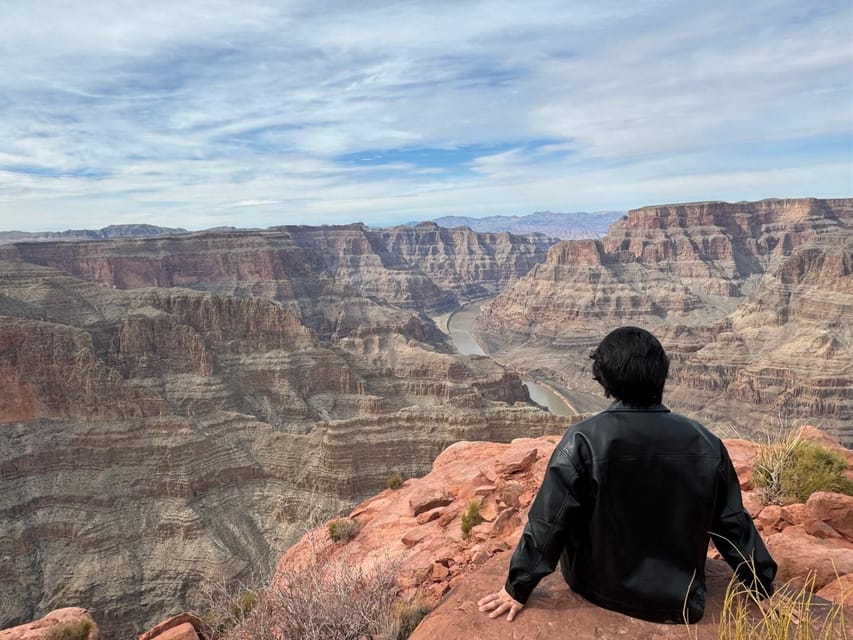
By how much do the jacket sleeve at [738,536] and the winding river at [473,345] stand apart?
66171mm

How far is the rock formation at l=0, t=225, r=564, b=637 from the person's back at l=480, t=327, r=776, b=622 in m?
22.4

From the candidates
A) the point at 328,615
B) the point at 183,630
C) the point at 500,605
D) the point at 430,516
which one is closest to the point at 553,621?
the point at 500,605

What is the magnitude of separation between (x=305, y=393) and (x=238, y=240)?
67768 millimetres

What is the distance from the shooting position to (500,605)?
4312mm

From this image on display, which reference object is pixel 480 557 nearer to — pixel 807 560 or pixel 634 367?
pixel 807 560

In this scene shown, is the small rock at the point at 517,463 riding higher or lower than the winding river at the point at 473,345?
higher

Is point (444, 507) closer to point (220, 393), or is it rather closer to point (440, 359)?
point (220, 393)

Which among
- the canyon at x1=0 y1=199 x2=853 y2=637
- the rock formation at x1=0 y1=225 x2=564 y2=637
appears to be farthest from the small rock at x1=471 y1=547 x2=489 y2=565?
the rock formation at x1=0 y1=225 x2=564 y2=637

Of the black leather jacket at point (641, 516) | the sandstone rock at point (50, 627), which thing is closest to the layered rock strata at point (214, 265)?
the sandstone rock at point (50, 627)

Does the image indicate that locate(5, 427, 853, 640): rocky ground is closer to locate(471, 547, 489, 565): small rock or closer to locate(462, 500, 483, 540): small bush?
locate(471, 547, 489, 565): small rock

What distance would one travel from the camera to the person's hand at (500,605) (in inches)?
168

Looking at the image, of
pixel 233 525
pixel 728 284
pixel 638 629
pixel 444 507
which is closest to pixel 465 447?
pixel 444 507

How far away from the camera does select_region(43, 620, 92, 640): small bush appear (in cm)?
1021

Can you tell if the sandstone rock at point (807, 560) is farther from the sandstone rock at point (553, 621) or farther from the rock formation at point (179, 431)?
the rock formation at point (179, 431)
